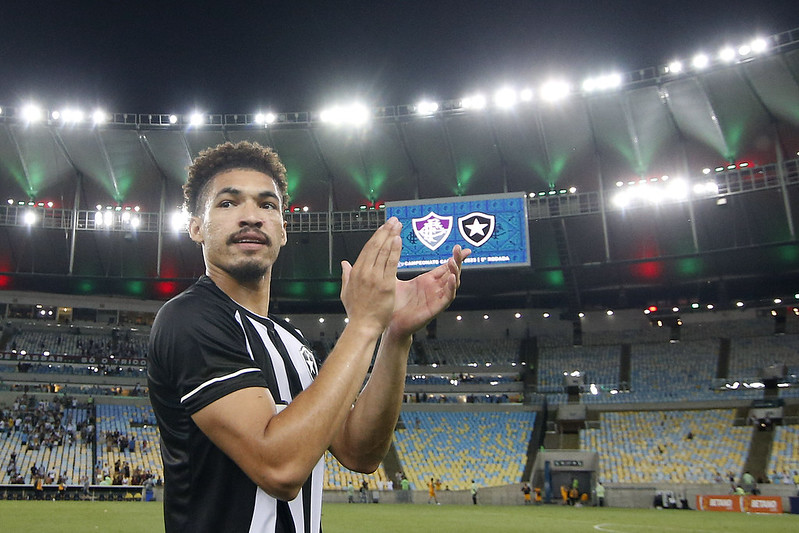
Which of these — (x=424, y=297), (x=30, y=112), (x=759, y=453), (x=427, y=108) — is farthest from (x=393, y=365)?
(x=30, y=112)

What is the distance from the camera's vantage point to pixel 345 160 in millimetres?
43875

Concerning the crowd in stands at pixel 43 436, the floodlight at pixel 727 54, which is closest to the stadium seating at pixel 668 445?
the floodlight at pixel 727 54

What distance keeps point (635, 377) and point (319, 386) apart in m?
43.6

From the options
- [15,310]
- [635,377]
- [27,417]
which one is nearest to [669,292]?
[635,377]

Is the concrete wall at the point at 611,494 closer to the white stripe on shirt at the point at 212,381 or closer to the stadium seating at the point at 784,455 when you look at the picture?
the stadium seating at the point at 784,455

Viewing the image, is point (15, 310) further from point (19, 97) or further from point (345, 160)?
point (345, 160)

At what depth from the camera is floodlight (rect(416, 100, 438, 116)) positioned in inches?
1588

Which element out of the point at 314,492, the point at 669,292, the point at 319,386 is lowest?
the point at 314,492

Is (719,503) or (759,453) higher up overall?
(759,453)

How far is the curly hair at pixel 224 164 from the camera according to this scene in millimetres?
3029

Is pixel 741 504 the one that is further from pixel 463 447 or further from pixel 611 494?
pixel 463 447

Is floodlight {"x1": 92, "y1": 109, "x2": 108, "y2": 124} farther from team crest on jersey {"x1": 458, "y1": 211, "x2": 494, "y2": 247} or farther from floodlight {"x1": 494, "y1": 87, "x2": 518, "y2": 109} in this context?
floodlight {"x1": 494, "y1": 87, "x2": 518, "y2": 109}

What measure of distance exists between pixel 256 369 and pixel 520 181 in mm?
42413

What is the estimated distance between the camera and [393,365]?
119 inches
